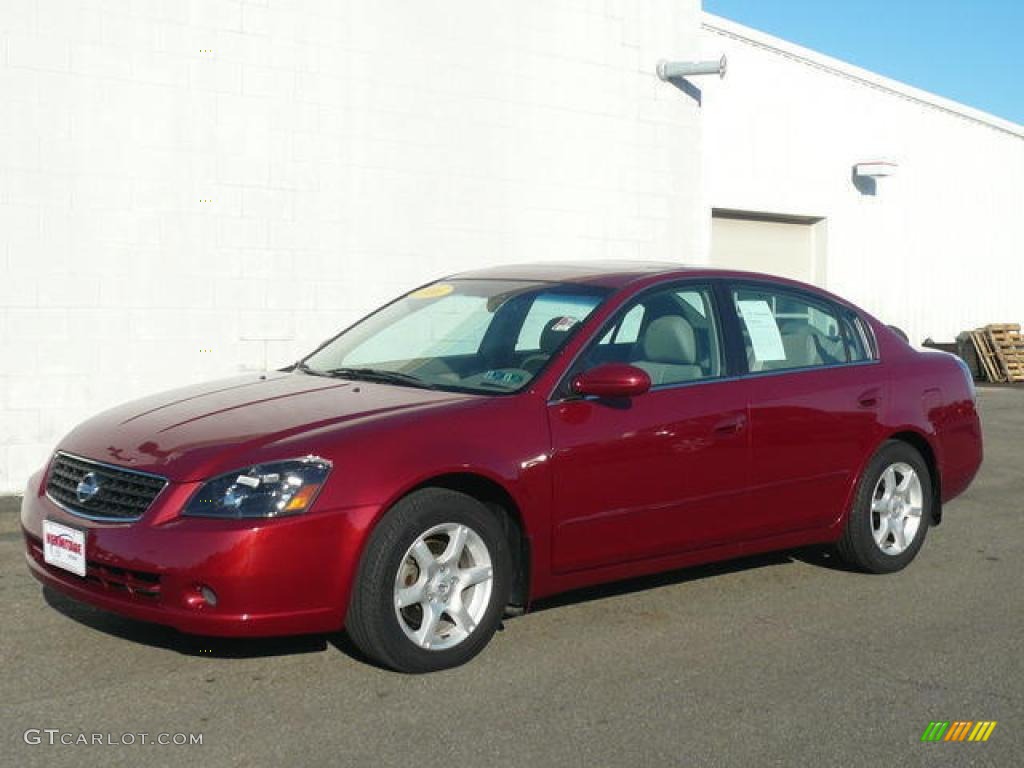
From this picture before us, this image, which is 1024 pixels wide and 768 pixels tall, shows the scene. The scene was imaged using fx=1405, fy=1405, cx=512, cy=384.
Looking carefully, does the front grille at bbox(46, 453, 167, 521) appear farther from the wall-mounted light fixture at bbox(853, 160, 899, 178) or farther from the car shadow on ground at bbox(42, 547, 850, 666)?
the wall-mounted light fixture at bbox(853, 160, 899, 178)

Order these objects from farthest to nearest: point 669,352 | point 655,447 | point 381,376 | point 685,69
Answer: point 685,69, point 669,352, point 381,376, point 655,447

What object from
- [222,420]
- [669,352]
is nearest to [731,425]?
[669,352]

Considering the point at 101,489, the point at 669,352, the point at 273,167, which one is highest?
the point at 273,167

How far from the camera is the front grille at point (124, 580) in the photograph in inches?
194

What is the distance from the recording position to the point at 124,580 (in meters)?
5.00

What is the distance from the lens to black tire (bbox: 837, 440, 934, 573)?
6926 mm

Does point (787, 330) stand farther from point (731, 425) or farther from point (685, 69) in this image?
point (685, 69)

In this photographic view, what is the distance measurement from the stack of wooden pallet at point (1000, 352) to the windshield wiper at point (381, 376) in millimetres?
15189

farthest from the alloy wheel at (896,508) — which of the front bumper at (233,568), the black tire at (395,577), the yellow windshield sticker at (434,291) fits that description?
the front bumper at (233,568)

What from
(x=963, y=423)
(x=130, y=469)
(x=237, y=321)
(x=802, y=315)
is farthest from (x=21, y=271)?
(x=963, y=423)

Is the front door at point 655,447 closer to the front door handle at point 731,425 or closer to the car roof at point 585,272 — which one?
the front door handle at point 731,425

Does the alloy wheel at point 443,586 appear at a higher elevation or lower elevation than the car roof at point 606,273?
lower

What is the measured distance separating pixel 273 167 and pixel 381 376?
4.91 m

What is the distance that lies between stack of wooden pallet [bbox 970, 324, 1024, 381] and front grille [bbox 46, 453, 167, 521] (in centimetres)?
1646
